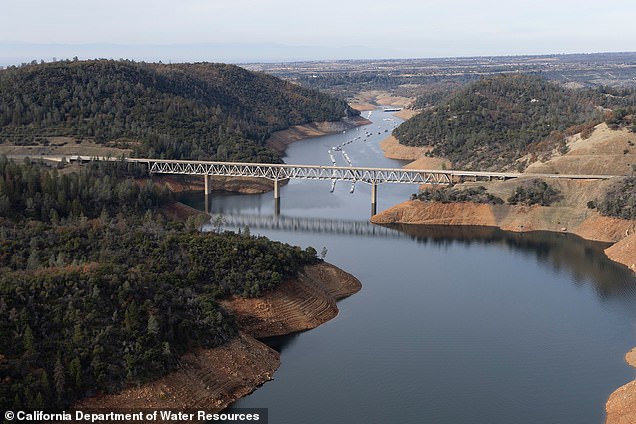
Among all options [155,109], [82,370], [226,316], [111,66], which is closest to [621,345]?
[226,316]

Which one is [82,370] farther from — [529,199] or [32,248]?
[529,199]

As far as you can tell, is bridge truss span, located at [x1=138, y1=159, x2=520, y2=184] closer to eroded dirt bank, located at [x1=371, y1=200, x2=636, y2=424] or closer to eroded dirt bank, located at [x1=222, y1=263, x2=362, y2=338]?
eroded dirt bank, located at [x1=371, y1=200, x2=636, y2=424]

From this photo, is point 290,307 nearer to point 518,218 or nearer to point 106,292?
point 106,292

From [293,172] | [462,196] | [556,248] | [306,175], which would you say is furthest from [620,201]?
[293,172]

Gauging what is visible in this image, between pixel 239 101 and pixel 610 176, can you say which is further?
pixel 239 101

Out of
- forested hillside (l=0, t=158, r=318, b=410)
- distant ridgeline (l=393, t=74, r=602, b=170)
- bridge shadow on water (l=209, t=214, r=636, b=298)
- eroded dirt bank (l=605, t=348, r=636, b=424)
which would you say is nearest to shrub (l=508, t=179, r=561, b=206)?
bridge shadow on water (l=209, t=214, r=636, b=298)

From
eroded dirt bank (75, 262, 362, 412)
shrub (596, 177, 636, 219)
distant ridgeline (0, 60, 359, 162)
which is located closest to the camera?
eroded dirt bank (75, 262, 362, 412)

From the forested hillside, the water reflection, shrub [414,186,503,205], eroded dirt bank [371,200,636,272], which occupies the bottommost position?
the water reflection
